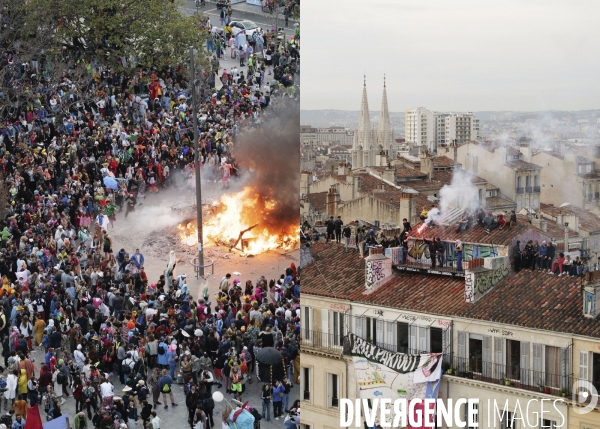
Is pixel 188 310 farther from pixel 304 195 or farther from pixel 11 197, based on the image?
pixel 11 197

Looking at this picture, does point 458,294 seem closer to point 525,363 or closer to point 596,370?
point 525,363

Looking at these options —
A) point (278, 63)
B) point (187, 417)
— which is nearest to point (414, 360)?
point (187, 417)

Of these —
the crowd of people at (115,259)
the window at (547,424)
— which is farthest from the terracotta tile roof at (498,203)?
the crowd of people at (115,259)

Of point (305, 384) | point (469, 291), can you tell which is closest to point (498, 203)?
Answer: point (469, 291)

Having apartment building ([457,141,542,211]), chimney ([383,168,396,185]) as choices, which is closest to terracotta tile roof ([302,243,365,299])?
chimney ([383,168,396,185])

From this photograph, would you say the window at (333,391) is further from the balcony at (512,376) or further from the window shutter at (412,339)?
the balcony at (512,376)

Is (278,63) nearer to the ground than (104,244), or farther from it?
farther from it
